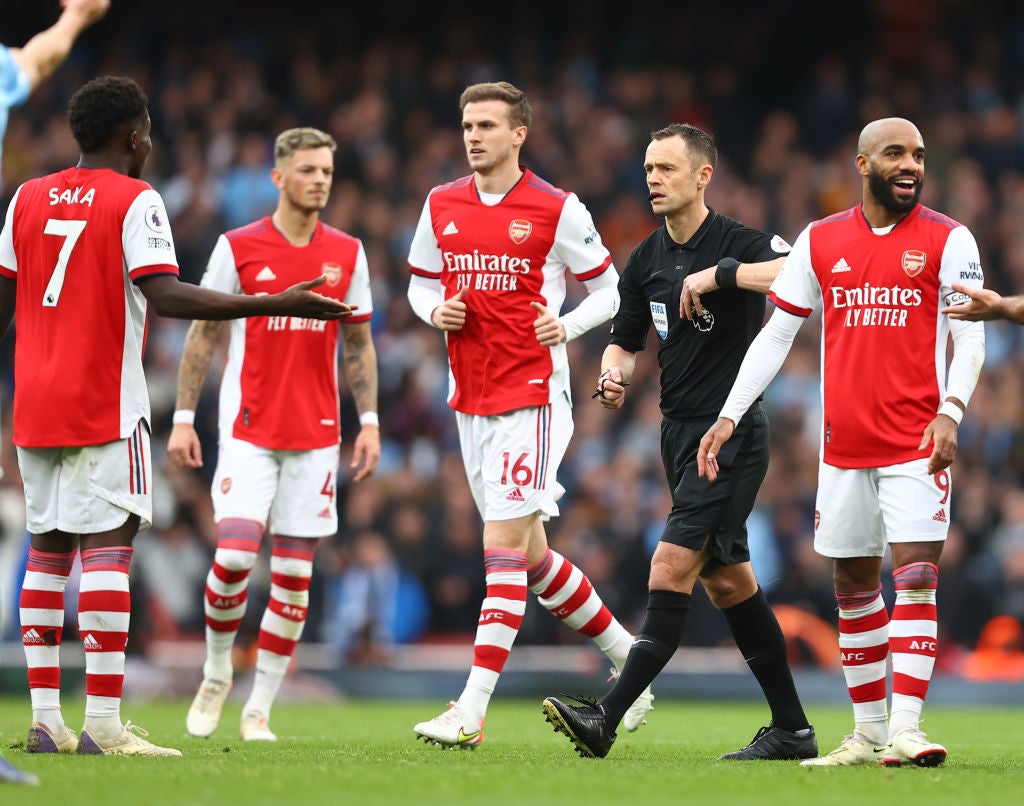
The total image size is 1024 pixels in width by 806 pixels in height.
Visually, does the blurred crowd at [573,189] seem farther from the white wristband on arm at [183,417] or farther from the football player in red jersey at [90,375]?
the football player in red jersey at [90,375]

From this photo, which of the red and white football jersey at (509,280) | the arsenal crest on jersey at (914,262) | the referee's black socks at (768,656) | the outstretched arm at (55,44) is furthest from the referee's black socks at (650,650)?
the outstretched arm at (55,44)

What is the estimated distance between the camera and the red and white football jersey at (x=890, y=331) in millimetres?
7062

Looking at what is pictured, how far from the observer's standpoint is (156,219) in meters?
7.21

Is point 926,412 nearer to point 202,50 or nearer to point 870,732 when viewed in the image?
point 870,732

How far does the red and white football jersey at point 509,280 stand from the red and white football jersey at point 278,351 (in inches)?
44.3

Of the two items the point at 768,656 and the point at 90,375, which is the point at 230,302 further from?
the point at 768,656

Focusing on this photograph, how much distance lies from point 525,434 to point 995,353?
1081 centimetres

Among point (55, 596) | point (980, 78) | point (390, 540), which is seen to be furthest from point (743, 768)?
point (980, 78)

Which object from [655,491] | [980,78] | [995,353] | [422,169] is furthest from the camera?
[980,78]

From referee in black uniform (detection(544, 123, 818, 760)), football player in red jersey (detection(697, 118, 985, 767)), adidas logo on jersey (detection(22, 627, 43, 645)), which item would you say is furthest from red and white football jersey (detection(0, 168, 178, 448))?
football player in red jersey (detection(697, 118, 985, 767))

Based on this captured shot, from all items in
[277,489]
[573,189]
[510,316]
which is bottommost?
[277,489]

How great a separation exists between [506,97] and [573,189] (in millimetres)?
11188

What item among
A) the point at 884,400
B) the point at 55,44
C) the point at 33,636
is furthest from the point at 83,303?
the point at 884,400

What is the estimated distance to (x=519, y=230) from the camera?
8.26 m
